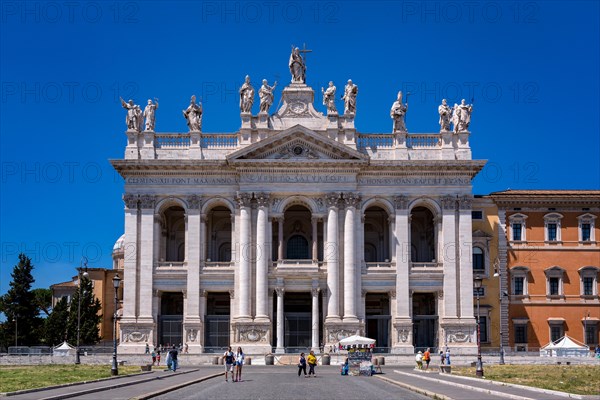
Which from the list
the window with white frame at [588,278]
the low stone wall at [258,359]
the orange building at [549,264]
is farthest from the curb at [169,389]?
the window with white frame at [588,278]

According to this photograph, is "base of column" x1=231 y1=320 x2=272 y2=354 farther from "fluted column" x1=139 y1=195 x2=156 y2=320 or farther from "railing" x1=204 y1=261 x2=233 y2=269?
"fluted column" x1=139 y1=195 x2=156 y2=320

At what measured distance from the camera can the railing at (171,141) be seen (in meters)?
74.0

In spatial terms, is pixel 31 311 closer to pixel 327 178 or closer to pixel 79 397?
pixel 327 178

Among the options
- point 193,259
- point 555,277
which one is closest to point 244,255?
point 193,259

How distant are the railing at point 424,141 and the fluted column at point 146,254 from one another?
22.1 m

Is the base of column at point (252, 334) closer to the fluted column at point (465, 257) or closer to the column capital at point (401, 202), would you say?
the column capital at point (401, 202)

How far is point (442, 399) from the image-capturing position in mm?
29469

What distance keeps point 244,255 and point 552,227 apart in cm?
2814

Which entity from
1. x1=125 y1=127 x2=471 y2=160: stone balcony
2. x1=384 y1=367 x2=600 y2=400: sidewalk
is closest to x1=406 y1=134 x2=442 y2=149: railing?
x1=125 y1=127 x2=471 y2=160: stone balcony

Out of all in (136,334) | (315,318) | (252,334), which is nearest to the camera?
(252,334)

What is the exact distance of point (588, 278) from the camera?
7794 cm

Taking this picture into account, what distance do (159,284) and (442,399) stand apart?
151 ft

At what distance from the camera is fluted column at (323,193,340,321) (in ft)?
232

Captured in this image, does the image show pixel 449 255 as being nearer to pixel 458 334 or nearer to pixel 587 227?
pixel 458 334
